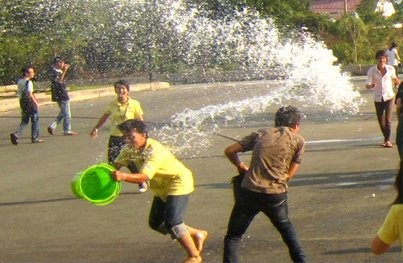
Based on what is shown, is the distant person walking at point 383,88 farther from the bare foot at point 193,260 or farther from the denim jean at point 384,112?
the bare foot at point 193,260

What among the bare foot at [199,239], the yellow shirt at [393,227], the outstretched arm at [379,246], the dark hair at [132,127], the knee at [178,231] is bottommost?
the bare foot at [199,239]

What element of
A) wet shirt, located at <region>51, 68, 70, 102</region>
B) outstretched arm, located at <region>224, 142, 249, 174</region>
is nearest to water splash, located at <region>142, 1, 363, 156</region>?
wet shirt, located at <region>51, 68, 70, 102</region>

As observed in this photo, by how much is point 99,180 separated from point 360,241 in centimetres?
249

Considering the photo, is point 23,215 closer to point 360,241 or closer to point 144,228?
point 144,228

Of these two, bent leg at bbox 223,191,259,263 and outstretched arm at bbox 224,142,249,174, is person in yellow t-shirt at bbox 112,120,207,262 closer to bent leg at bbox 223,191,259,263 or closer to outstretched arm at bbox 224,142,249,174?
bent leg at bbox 223,191,259,263

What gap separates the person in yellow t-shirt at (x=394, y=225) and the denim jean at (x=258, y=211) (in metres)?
1.80

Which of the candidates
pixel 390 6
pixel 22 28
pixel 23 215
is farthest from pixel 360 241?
pixel 390 6

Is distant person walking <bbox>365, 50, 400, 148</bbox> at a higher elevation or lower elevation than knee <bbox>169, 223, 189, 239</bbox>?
higher

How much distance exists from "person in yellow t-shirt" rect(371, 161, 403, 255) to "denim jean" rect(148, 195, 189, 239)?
2.67 m

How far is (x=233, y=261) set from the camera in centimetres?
698

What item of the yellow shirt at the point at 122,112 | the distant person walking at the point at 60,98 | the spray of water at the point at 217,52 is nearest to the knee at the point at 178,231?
the yellow shirt at the point at 122,112

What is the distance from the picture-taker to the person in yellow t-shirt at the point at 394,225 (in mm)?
4891

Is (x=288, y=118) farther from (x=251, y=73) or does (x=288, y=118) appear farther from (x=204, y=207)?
(x=251, y=73)

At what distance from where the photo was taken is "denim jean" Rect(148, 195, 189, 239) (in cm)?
746
